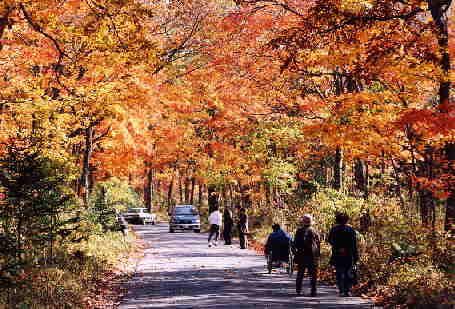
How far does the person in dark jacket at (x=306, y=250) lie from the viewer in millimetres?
13336

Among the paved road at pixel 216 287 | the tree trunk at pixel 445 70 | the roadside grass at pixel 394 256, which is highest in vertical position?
the tree trunk at pixel 445 70

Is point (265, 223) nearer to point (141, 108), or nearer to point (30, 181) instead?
point (141, 108)

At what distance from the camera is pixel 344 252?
1334 cm

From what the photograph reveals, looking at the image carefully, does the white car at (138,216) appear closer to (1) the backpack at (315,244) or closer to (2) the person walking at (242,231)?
(2) the person walking at (242,231)

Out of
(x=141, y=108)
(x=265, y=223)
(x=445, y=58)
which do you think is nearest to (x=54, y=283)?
(x=445, y=58)

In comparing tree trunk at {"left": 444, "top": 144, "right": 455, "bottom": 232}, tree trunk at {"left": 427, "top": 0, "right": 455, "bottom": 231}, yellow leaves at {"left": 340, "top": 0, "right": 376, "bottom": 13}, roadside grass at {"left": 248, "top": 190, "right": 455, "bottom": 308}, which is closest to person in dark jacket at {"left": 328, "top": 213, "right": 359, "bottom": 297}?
roadside grass at {"left": 248, "top": 190, "right": 455, "bottom": 308}

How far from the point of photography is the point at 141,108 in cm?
2900

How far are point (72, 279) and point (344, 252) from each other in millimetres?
5898

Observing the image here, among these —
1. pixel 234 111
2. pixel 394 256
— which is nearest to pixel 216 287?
pixel 394 256

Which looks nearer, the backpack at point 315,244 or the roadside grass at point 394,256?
the roadside grass at point 394,256

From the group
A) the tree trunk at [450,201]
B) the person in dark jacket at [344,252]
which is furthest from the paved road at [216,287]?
the tree trunk at [450,201]

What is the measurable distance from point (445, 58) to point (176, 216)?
2904 centimetres

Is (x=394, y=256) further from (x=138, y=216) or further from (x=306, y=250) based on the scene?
(x=138, y=216)

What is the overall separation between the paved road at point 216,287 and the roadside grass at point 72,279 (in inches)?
26.3
